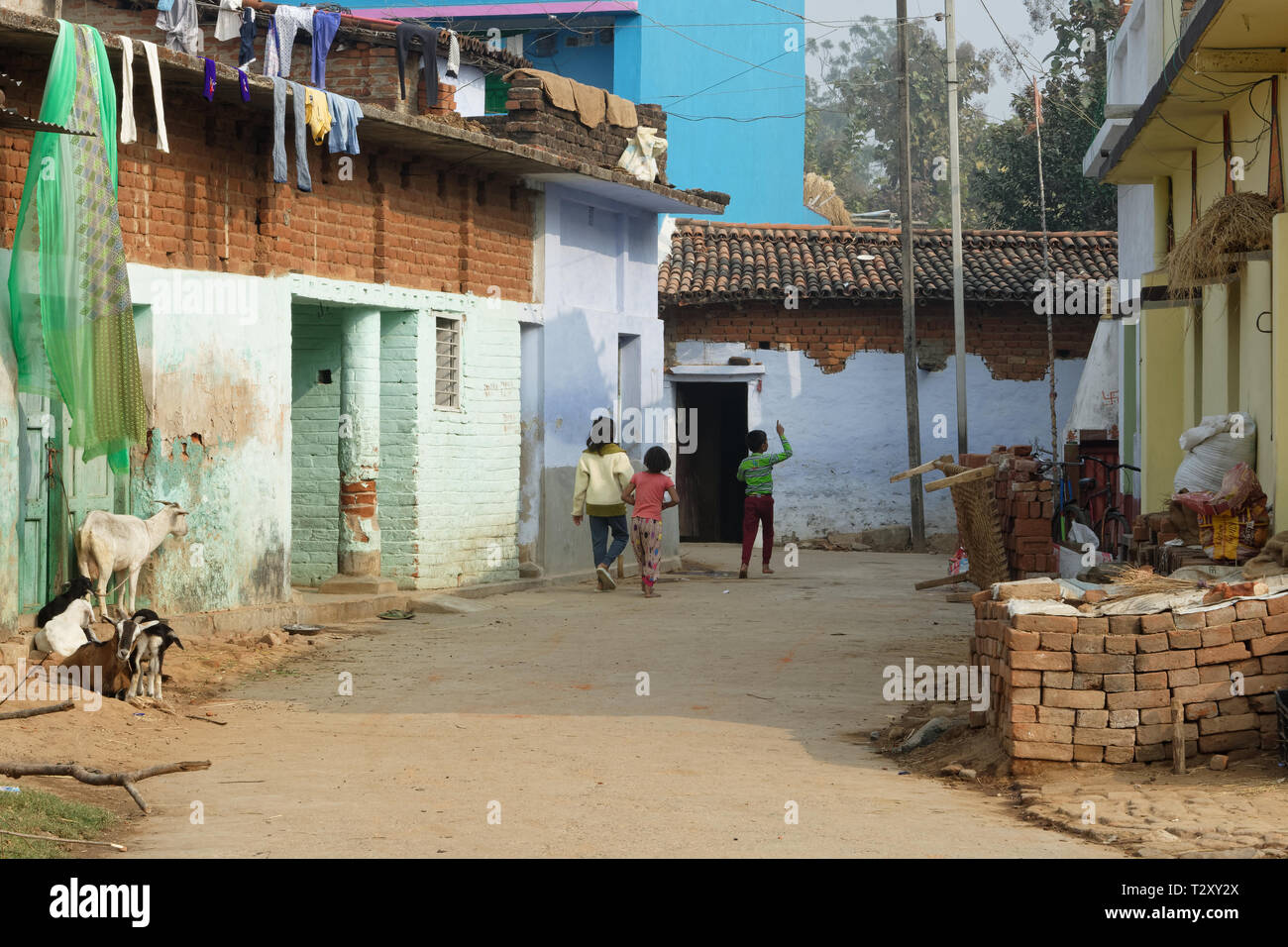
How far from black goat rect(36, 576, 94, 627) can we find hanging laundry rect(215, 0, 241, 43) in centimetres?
750

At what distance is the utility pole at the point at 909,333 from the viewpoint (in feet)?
79.6

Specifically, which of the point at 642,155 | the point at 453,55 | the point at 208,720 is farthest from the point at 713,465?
the point at 208,720

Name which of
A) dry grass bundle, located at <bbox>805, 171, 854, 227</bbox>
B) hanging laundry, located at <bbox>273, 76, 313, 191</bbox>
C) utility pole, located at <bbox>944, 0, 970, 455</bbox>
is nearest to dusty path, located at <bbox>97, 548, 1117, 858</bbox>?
hanging laundry, located at <bbox>273, 76, 313, 191</bbox>

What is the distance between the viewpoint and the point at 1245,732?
287 inches

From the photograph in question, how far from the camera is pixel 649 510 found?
646 inches

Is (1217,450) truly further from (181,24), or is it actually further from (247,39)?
(247,39)

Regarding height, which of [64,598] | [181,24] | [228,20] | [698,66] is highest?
[698,66]

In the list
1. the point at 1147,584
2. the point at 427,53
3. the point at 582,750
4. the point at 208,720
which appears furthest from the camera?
the point at 427,53

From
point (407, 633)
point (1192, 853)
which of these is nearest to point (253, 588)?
point (407, 633)

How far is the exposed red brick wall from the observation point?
12086 mm

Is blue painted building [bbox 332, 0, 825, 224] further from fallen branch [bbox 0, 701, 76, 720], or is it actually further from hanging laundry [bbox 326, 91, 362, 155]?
fallen branch [bbox 0, 701, 76, 720]

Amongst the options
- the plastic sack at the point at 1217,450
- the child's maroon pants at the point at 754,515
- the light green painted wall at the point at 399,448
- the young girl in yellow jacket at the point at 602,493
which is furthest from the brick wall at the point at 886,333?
the plastic sack at the point at 1217,450

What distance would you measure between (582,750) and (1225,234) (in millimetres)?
5382

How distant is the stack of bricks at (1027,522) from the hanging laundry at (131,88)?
8.89 m
